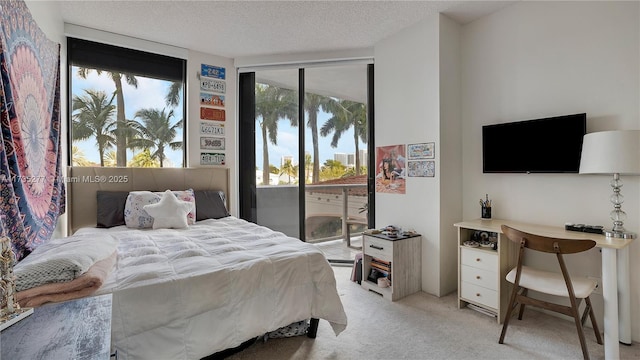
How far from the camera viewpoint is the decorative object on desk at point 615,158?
1810 millimetres

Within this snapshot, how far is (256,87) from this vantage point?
12.8 ft

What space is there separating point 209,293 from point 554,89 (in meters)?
2.90

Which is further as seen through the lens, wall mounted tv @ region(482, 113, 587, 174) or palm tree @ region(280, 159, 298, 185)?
palm tree @ region(280, 159, 298, 185)

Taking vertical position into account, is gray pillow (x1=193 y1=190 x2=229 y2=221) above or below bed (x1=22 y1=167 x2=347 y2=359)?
above

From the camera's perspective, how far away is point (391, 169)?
3.21m

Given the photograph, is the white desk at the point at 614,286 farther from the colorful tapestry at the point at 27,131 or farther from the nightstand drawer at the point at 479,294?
the colorful tapestry at the point at 27,131

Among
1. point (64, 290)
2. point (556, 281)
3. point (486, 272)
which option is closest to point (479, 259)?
point (486, 272)

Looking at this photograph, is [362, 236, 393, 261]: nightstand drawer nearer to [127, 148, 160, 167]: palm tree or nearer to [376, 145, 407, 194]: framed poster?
[376, 145, 407, 194]: framed poster

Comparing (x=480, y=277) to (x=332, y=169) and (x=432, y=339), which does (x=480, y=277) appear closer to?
(x=432, y=339)

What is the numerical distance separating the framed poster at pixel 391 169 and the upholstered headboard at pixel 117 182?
1.95m

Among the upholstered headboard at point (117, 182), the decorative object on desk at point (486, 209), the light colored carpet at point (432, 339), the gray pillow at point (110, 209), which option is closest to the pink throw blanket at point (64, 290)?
the light colored carpet at point (432, 339)

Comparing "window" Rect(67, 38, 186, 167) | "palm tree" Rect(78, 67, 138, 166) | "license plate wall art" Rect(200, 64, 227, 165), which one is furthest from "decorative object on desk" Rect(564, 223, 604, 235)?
"palm tree" Rect(78, 67, 138, 166)

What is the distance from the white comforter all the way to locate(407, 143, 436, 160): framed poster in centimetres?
155

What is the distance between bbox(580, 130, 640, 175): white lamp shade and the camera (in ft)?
5.93
